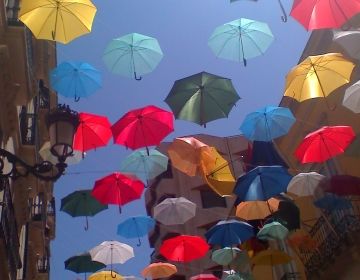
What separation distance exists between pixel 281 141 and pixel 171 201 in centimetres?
561

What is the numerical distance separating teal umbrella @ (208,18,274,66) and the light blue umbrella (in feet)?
7.83

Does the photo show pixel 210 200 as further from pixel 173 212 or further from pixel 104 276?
pixel 173 212

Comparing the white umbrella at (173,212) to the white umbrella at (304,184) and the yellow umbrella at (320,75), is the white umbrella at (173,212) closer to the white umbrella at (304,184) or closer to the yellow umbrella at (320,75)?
the white umbrella at (304,184)

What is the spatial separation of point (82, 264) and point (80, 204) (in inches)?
87.6

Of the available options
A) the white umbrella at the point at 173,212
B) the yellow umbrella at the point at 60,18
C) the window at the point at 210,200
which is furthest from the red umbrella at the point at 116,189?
the window at the point at 210,200

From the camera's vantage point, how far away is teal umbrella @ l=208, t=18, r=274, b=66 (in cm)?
975

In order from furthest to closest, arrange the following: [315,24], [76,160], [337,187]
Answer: [337,187] → [76,160] → [315,24]

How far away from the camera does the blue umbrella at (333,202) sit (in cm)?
1188

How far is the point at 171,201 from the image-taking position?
1237cm

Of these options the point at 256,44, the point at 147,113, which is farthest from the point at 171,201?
the point at 256,44

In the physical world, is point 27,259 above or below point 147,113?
below

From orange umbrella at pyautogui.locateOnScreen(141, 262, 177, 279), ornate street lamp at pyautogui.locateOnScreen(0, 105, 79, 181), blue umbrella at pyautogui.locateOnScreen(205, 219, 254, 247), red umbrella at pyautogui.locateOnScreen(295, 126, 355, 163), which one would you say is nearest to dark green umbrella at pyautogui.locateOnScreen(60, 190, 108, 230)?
orange umbrella at pyautogui.locateOnScreen(141, 262, 177, 279)

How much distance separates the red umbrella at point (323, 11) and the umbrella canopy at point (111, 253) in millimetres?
7307

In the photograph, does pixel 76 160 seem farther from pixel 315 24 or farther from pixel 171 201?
pixel 315 24
